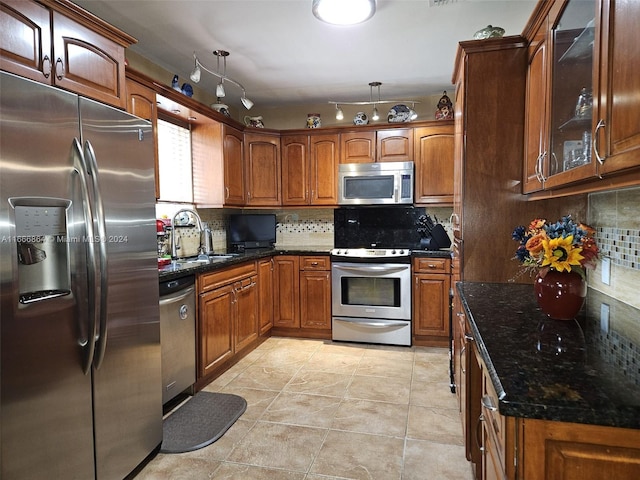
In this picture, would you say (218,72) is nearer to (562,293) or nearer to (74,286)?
(74,286)

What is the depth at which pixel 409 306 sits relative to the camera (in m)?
3.71

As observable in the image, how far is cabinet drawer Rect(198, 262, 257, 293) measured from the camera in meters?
2.80

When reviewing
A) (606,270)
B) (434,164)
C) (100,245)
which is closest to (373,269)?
(434,164)

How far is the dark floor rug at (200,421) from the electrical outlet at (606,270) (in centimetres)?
213

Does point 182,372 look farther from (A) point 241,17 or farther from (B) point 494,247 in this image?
(A) point 241,17

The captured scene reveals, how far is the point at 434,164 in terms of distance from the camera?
13.0 feet

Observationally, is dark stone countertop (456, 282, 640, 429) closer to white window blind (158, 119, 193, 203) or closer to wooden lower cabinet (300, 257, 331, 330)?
wooden lower cabinet (300, 257, 331, 330)

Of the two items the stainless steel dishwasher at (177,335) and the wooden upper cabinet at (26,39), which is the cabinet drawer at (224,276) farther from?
the wooden upper cabinet at (26,39)

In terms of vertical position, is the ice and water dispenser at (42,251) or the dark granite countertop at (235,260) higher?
Result: the ice and water dispenser at (42,251)

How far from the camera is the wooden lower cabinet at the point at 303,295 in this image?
13.1 feet

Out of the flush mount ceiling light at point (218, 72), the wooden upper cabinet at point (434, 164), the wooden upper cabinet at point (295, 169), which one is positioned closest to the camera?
the flush mount ceiling light at point (218, 72)

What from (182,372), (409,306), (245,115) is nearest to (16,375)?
(182,372)

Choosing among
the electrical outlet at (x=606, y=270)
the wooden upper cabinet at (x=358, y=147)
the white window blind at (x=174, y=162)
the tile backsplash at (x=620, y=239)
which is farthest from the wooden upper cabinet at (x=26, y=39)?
the wooden upper cabinet at (x=358, y=147)

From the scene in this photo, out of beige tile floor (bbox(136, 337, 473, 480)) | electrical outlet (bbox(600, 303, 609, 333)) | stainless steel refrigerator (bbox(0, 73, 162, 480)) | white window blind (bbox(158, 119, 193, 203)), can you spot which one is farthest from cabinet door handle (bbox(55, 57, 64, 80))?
electrical outlet (bbox(600, 303, 609, 333))
